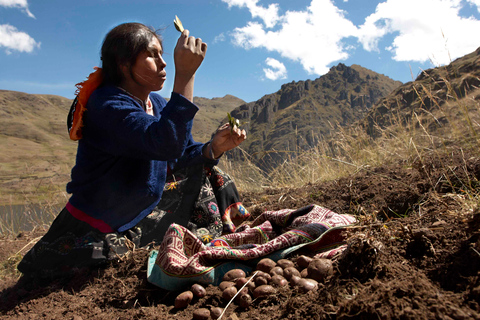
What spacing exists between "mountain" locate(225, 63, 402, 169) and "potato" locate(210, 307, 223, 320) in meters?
74.7

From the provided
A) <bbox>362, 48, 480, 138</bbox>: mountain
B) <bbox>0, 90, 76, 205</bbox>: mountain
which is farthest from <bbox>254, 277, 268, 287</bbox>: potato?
<bbox>0, 90, 76, 205</bbox>: mountain

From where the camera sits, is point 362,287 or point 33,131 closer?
point 362,287

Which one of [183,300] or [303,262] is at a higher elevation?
[303,262]

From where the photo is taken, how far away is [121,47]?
1897mm

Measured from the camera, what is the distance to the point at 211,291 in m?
1.46

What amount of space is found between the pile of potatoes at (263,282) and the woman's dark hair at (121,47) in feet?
4.41

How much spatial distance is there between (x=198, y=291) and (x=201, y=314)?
166 millimetres

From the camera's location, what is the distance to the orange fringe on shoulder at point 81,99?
73.3 inches

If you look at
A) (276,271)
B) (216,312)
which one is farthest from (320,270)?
(216,312)

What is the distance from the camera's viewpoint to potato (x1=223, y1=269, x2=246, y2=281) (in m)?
1.50

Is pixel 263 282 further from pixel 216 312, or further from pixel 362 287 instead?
pixel 362 287

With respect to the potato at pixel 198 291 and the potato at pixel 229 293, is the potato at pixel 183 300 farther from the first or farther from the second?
the potato at pixel 229 293

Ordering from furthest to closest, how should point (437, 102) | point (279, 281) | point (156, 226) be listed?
point (437, 102), point (156, 226), point (279, 281)

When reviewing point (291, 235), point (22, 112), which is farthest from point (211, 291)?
point (22, 112)
